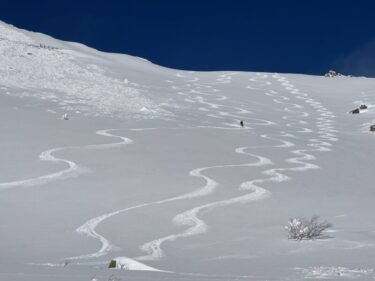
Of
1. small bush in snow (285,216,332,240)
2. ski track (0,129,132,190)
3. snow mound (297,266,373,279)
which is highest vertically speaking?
ski track (0,129,132,190)

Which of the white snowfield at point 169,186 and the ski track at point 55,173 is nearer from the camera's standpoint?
the white snowfield at point 169,186

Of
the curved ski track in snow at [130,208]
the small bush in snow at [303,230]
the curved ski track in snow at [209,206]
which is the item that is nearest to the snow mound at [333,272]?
the small bush in snow at [303,230]

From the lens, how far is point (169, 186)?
12.8 meters

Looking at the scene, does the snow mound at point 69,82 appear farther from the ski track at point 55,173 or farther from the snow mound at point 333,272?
the snow mound at point 333,272

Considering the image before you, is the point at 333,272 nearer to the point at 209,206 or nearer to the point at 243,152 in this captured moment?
the point at 209,206

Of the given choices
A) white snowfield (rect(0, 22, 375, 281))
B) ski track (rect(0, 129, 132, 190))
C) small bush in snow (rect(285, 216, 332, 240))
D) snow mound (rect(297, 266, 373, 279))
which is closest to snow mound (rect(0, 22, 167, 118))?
white snowfield (rect(0, 22, 375, 281))

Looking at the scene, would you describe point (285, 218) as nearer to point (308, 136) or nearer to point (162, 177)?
point (162, 177)

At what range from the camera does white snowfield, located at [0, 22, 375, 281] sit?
7504 mm

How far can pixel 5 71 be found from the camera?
30.2 metres

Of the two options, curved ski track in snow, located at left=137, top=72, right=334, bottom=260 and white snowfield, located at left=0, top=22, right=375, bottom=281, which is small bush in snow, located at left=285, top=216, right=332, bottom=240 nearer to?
white snowfield, located at left=0, top=22, right=375, bottom=281

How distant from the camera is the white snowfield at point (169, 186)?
24.6ft

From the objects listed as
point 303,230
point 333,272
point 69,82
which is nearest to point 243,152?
point 303,230

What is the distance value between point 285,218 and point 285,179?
3.71m

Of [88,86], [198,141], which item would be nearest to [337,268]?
[198,141]
